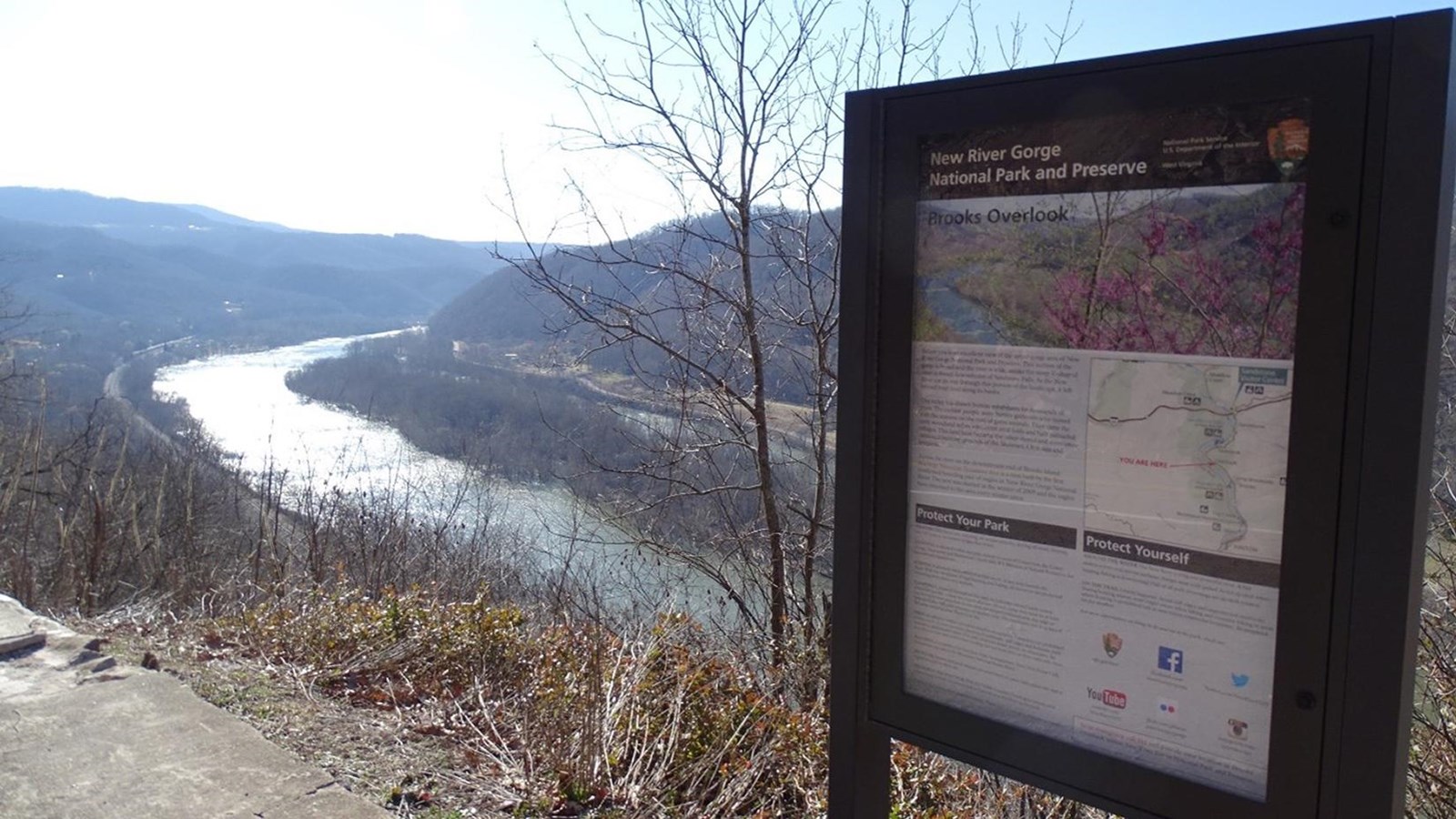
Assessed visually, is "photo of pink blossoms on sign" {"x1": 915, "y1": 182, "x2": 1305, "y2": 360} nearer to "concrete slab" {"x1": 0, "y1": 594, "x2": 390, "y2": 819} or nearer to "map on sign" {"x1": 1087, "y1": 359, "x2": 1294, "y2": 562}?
"map on sign" {"x1": 1087, "y1": 359, "x2": 1294, "y2": 562}

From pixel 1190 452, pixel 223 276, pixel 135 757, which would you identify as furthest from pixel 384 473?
pixel 223 276

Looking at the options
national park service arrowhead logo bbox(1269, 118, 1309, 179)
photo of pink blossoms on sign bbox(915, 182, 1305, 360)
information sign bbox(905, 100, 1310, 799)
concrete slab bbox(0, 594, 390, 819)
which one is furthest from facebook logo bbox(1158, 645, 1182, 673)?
concrete slab bbox(0, 594, 390, 819)

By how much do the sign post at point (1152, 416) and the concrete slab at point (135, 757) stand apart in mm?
1663

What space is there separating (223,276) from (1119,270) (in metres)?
111

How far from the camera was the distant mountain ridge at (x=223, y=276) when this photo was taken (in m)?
73.9

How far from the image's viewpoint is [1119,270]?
1.56m

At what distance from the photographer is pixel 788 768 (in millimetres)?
3373

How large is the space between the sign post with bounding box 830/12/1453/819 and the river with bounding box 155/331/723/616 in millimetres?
3929

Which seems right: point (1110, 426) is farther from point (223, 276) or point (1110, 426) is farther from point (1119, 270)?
point (223, 276)

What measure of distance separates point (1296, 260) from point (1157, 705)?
722 mm

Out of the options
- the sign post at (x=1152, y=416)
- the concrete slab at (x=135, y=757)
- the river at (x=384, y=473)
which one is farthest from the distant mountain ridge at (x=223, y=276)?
the sign post at (x=1152, y=416)

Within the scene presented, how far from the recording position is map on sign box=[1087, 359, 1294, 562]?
142 cm

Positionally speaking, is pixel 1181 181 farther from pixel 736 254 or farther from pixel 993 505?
pixel 736 254

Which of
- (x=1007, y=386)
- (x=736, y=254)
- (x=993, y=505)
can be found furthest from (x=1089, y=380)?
(x=736, y=254)
